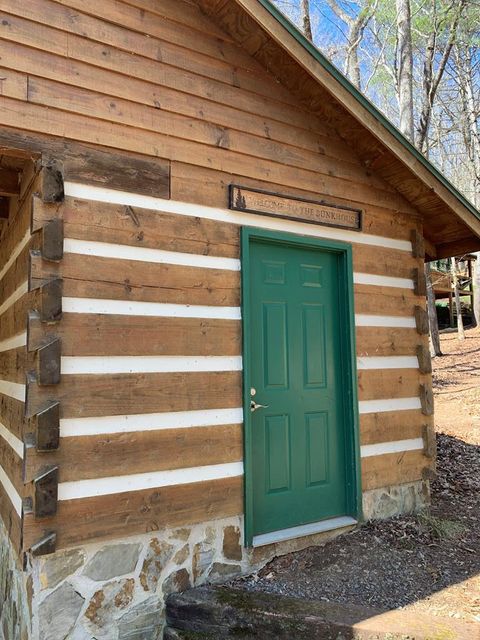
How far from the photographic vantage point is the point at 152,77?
3342mm

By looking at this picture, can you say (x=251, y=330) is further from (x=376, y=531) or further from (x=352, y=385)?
(x=376, y=531)

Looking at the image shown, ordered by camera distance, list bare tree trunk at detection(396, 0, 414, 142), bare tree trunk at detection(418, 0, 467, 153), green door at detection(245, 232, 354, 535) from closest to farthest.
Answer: green door at detection(245, 232, 354, 535) → bare tree trunk at detection(396, 0, 414, 142) → bare tree trunk at detection(418, 0, 467, 153)

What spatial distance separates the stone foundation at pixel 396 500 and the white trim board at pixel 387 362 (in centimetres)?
103

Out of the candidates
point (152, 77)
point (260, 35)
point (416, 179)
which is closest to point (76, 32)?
point (152, 77)

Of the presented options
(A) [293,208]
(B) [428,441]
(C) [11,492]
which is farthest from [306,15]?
(C) [11,492]

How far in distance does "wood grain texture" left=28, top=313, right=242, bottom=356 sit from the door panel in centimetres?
37

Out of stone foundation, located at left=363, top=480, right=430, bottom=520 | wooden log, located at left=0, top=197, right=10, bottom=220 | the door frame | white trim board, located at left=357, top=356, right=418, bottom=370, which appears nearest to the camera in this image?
the door frame

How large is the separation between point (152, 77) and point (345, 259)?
205cm

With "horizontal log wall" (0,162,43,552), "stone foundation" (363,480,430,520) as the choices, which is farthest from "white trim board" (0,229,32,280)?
"stone foundation" (363,480,430,520)

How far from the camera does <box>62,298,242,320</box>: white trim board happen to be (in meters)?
2.96

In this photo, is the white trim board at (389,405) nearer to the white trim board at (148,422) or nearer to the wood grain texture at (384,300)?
the wood grain texture at (384,300)

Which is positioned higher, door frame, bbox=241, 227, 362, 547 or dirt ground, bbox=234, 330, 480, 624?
door frame, bbox=241, 227, 362, 547

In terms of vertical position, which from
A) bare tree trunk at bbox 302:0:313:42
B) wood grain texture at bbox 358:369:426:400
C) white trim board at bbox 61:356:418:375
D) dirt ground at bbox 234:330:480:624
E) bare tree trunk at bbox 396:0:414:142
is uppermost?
bare tree trunk at bbox 302:0:313:42

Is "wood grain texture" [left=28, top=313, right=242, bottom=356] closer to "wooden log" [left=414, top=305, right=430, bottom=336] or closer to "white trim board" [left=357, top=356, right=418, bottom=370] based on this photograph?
"white trim board" [left=357, top=356, right=418, bottom=370]
